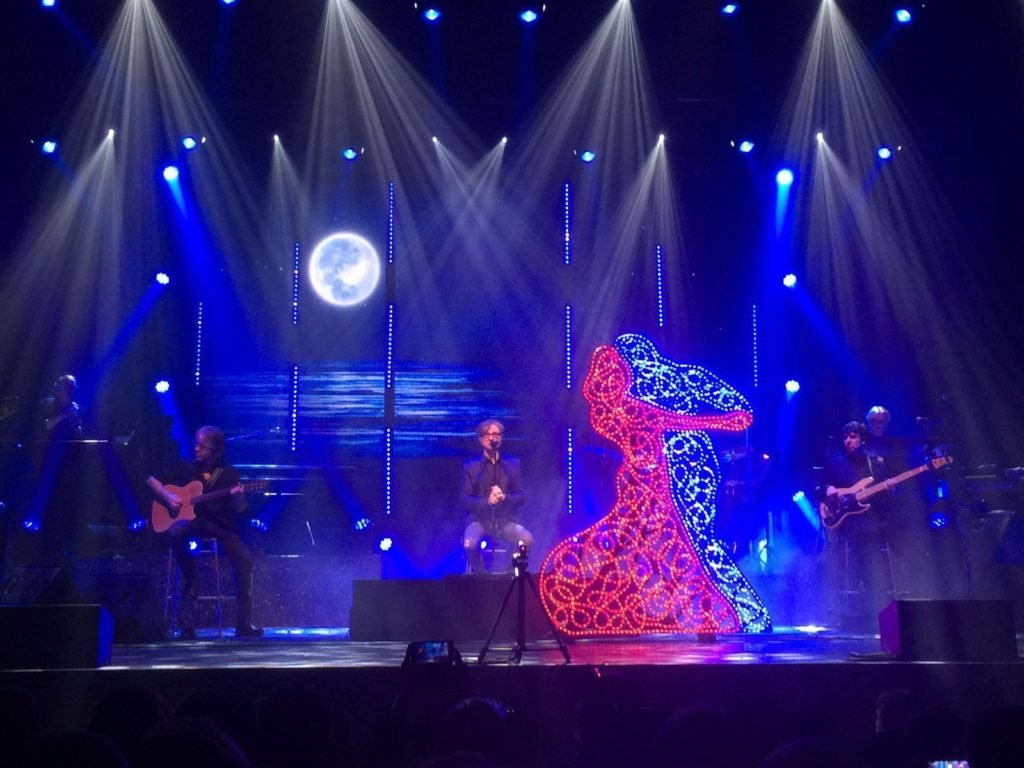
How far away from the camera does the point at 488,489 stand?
11.0m

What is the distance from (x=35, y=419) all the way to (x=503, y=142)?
21.1ft

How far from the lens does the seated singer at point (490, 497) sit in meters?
10.8

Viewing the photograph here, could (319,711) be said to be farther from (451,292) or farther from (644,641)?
(451,292)

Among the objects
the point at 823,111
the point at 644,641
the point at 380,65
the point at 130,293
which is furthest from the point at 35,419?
the point at 823,111

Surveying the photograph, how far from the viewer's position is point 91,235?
1257cm

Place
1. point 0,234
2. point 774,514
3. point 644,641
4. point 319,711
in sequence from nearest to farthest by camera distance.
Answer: point 319,711 → point 644,641 → point 0,234 → point 774,514

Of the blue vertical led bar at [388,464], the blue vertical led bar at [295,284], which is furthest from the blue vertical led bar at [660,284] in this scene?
the blue vertical led bar at [295,284]

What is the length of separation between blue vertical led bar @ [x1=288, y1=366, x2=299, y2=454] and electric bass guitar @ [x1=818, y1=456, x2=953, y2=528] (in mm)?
6432

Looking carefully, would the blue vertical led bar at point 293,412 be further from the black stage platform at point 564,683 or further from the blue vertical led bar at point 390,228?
the black stage platform at point 564,683

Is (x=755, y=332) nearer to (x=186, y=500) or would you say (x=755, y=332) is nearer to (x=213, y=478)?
(x=213, y=478)

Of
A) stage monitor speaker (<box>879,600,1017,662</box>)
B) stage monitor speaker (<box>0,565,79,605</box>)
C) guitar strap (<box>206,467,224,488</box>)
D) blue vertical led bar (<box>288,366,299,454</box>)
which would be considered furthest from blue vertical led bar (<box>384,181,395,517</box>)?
stage monitor speaker (<box>879,600,1017,662</box>)

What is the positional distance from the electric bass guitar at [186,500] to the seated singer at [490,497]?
210cm

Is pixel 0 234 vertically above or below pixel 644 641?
above

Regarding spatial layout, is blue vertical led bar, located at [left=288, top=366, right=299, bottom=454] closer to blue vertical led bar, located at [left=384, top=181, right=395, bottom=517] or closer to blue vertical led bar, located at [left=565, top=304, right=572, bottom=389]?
blue vertical led bar, located at [left=384, top=181, right=395, bottom=517]
